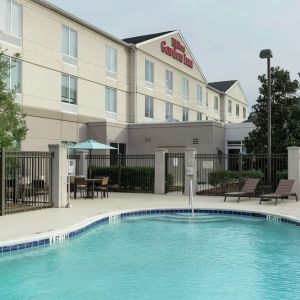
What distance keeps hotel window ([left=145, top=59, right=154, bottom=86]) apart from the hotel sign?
213 centimetres

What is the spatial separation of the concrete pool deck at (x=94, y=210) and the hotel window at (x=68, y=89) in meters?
7.72

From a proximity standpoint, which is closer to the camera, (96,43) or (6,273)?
(6,273)

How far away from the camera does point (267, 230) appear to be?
12.1 meters

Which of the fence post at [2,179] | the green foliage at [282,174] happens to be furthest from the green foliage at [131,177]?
the fence post at [2,179]

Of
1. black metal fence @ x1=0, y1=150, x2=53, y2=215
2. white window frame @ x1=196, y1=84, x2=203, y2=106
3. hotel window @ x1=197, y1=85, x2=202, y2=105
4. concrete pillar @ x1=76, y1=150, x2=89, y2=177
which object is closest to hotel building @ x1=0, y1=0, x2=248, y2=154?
concrete pillar @ x1=76, y1=150, x2=89, y2=177

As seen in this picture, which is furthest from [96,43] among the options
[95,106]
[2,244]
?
[2,244]

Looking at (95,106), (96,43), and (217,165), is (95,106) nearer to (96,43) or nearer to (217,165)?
(96,43)

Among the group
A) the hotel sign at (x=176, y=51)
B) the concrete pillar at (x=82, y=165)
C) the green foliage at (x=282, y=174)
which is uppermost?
the hotel sign at (x=176, y=51)

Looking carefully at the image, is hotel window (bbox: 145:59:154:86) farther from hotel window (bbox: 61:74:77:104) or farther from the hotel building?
hotel window (bbox: 61:74:77:104)

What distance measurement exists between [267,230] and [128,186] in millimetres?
10921

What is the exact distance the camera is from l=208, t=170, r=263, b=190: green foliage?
2044cm

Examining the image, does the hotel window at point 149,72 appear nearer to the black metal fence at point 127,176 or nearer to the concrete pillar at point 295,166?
the black metal fence at point 127,176

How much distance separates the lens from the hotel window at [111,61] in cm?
2876

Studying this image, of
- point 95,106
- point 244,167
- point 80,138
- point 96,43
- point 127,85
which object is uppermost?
point 96,43
